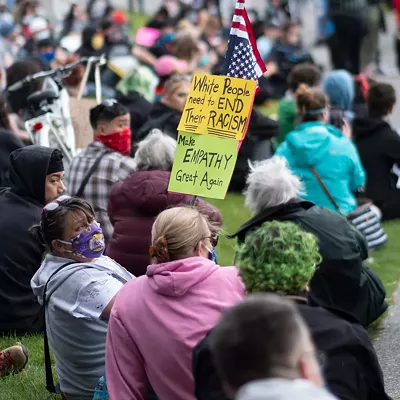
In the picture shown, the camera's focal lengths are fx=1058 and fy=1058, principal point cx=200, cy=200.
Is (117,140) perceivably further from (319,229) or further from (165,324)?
(165,324)

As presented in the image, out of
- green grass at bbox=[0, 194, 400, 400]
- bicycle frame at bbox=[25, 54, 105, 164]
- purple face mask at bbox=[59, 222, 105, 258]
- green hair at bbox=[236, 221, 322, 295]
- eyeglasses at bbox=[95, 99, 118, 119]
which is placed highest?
green hair at bbox=[236, 221, 322, 295]

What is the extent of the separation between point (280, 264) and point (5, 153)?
507 centimetres

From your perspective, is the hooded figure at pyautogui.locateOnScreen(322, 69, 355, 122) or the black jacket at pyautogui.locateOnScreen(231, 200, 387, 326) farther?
the hooded figure at pyautogui.locateOnScreen(322, 69, 355, 122)

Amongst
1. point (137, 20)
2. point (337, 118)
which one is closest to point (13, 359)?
point (337, 118)

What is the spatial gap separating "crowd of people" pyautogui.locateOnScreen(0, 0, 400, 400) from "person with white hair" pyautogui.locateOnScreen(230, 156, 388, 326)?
0.03 ft

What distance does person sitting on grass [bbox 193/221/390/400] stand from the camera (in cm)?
376

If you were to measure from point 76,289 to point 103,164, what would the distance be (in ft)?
8.52

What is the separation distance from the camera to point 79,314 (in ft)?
17.1

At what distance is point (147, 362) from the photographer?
4500 millimetres

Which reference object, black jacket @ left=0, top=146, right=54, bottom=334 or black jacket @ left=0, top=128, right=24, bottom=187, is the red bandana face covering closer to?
black jacket @ left=0, top=128, right=24, bottom=187

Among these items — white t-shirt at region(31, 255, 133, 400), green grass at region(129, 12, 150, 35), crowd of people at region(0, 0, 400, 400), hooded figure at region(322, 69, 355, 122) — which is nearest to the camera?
crowd of people at region(0, 0, 400, 400)

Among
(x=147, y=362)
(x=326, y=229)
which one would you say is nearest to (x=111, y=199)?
(x=326, y=229)

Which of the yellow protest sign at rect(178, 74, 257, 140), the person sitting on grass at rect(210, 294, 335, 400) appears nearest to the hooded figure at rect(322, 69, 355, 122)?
the yellow protest sign at rect(178, 74, 257, 140)

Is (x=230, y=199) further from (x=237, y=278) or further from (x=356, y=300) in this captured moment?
(x=237, y=278)
